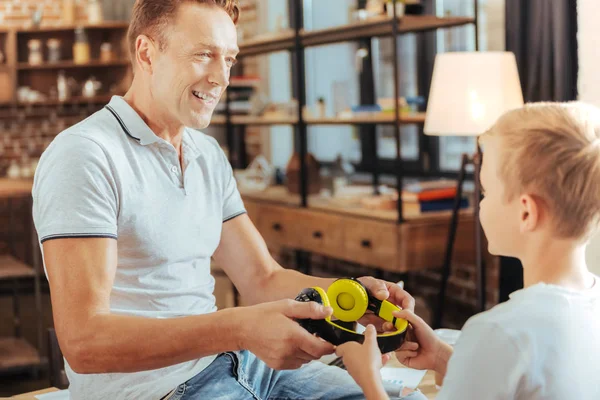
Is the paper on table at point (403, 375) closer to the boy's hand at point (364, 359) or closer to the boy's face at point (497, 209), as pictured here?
the boy's hand at point (364, 359)

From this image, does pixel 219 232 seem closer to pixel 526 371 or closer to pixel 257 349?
pixel 257 349

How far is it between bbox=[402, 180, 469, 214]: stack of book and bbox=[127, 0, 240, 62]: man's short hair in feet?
7.84

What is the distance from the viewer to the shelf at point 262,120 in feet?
16.8

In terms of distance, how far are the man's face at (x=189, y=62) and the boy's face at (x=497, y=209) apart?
77cm

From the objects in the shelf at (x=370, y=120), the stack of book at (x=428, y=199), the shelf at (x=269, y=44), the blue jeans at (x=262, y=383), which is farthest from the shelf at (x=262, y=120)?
the blue jeans at (x=262, y=383)

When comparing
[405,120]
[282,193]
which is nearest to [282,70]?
[282,193]

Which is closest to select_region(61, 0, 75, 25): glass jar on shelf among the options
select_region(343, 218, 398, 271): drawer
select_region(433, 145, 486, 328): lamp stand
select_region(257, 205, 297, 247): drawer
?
select_region(257, 205, 297, 247): drawer

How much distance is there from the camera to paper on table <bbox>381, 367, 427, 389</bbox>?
2148 mm

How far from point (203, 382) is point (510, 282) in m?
2.38

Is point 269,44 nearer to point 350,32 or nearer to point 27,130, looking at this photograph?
point 350,32

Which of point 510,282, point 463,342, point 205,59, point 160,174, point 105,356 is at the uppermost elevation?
point 205,59

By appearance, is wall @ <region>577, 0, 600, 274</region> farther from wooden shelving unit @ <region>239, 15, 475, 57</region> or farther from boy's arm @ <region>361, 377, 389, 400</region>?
boy's arm @ <region>361, 377, 389, 400</region>

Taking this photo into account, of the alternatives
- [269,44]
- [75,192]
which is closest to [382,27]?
[269,44]

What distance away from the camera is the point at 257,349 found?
4.93 ft
